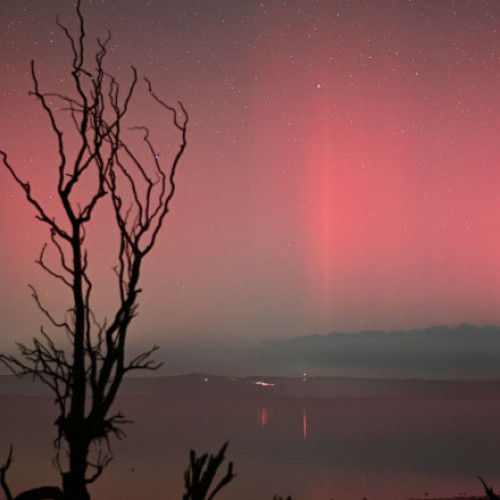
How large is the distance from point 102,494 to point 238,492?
607 centimetres

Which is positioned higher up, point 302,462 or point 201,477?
point 201,477

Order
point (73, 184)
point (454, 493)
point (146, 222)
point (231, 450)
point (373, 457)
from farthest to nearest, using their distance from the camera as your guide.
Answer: point (231, 450) < point (373, 457) < point (454, 493) < point (146, 222) < point (73, 184)

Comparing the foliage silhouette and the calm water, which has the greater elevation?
the foliage silhouette

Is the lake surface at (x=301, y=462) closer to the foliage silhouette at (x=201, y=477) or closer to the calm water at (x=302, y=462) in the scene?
the calm water at (x=302, y=462)

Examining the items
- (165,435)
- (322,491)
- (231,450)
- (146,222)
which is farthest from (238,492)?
(165,435)

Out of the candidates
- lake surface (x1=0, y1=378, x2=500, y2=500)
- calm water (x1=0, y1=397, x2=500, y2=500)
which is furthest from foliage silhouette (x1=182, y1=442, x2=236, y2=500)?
lake surface (x1=0, y1=378, x2=500, y2=500)

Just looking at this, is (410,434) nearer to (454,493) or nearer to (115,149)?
(454,493)

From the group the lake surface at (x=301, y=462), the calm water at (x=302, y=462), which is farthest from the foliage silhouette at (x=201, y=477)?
the lake surface at (x=301, y=462)

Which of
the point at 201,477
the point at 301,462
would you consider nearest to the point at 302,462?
the point at 301,462

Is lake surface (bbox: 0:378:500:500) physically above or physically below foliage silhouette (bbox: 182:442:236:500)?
below

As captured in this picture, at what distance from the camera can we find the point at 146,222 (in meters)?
3.99

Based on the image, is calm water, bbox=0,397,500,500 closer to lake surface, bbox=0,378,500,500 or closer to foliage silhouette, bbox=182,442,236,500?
lake surface, bbox=0,378,500,500

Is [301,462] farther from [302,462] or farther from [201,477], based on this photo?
[201,477]

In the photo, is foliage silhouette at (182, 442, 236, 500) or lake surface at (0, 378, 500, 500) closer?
foliage silhouette at (182, 442, 236, 500)
